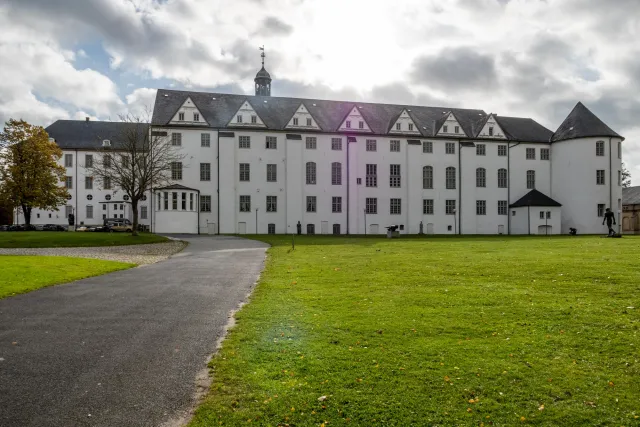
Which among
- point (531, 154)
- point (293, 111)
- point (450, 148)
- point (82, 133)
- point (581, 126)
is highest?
point (82, 133)

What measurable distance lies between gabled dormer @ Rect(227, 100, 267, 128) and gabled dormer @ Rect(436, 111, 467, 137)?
23.9 m

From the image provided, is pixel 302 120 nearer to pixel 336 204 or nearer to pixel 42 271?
pixel 336 204

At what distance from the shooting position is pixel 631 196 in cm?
7306

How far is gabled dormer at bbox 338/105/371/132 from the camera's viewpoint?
5991 cm

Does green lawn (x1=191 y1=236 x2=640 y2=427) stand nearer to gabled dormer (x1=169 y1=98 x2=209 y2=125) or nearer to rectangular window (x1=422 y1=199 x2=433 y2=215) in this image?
gabled dormer (x1=169 y1=98 x2=209 y2=125)

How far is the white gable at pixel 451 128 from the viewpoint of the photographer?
6275 centimetres

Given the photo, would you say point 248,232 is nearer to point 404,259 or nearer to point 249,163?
point 249,163

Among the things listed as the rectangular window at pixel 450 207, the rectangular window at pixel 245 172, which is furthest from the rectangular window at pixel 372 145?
the rectangular window at pixel 245 172

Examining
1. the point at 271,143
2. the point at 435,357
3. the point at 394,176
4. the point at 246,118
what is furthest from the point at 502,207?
the point at 435,357

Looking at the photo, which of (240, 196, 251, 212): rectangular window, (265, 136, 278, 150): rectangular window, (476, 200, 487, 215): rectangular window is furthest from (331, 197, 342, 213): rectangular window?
(476, 200, 487, 215): rectangular window

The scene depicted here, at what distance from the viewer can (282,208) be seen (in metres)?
57.8

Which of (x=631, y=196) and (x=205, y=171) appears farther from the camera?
(x=631, y=196)

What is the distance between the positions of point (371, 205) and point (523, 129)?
2540cm

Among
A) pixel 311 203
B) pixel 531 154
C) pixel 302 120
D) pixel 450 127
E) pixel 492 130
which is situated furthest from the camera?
pixel 531 154
